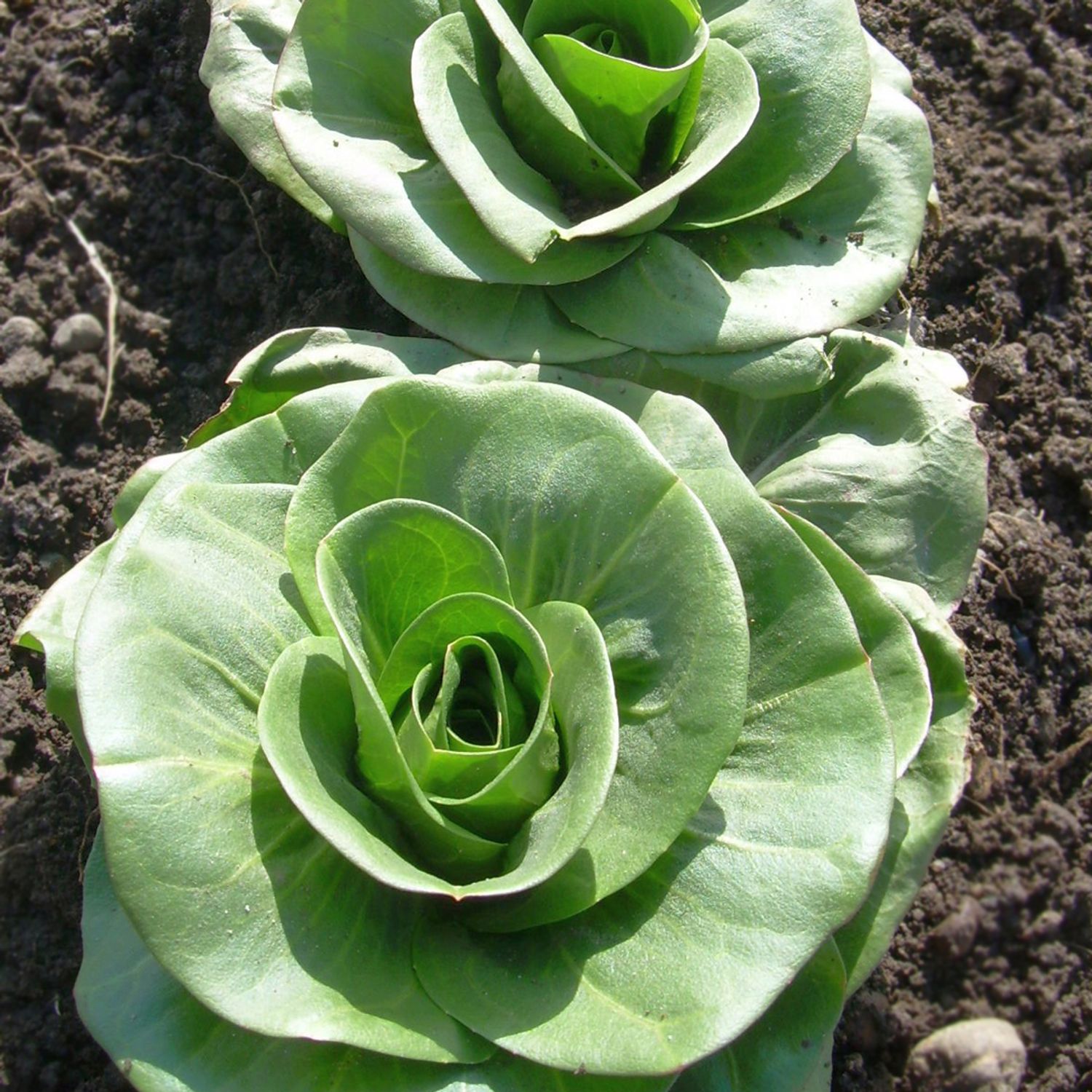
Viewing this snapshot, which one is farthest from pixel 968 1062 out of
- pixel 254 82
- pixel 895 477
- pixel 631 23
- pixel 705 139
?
pixel 254 82

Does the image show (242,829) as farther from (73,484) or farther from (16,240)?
(16,240)

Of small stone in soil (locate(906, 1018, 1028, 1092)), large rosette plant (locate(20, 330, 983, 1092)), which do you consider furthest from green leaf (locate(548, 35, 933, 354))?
small stone in soil (locate(906, 1018, 1028, 1092))

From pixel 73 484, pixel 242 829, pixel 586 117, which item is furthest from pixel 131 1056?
pixel 586 117

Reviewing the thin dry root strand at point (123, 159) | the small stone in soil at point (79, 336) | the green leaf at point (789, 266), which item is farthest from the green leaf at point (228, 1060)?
the thin dry root strand at point (123, 159)

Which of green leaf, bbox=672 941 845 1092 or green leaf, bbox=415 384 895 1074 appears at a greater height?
Result: green leaf, bbox=415 384 895 1074

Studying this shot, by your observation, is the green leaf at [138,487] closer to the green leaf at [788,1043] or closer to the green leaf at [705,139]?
the green leaf at [705,139]

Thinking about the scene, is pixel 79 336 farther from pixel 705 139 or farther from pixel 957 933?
pixel 957 933

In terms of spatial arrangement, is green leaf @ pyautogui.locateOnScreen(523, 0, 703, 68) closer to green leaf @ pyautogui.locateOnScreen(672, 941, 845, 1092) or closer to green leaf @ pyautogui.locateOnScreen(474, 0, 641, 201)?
green leaf @ pyautogui.locateOnScreen(474, 0, 641, 201)
